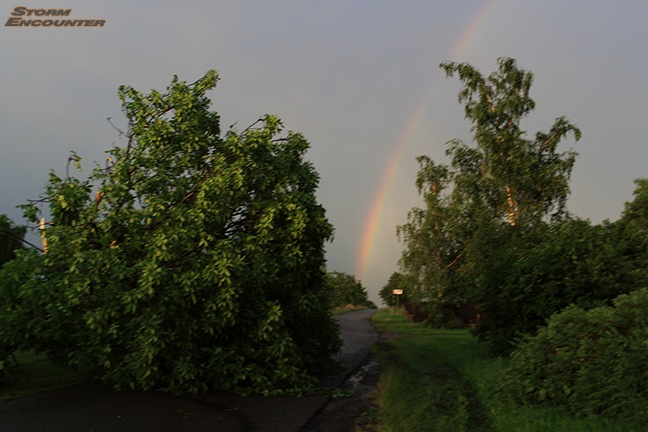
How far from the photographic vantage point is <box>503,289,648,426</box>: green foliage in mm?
7086

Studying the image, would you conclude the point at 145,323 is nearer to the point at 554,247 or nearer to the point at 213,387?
the point at 213,387

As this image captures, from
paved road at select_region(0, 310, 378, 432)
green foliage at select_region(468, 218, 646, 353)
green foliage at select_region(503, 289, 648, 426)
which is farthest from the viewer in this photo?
green foliage at select_region(468, 218, 646, 353)

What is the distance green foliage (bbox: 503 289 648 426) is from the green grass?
29.9 feet

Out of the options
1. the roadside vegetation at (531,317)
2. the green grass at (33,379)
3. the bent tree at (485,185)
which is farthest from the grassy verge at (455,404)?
the bent tree at (485,185)

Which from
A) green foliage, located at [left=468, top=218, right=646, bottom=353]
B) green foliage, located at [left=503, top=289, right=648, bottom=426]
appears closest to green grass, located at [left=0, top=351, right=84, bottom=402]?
green foliage, located at [left=503, top=289, right=648, bottom=426]

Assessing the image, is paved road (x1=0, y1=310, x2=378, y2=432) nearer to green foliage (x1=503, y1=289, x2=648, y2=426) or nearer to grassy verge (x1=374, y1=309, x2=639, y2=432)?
grassy verge (x1=374, y1=309, x2=639, y2=432)

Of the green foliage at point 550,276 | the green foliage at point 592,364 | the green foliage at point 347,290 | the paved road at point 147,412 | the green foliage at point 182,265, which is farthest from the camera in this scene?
the green foliage at point 347,290

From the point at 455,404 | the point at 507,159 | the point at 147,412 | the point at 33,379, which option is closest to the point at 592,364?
the point at 455,404

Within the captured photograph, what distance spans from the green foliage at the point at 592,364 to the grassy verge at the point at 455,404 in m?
0.34

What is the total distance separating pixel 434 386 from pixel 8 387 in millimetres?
8756

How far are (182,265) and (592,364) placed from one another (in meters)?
7.46

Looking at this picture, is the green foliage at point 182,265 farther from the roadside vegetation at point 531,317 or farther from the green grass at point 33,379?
the roadside vegetation at point 531,317

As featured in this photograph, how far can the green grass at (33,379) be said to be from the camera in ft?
33.7

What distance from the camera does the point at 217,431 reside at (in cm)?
760
